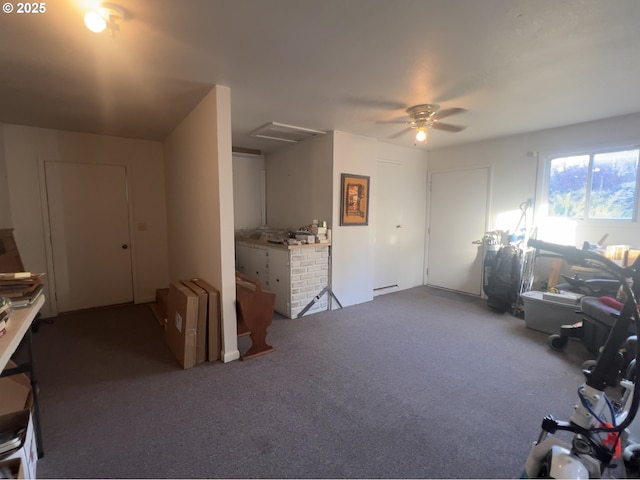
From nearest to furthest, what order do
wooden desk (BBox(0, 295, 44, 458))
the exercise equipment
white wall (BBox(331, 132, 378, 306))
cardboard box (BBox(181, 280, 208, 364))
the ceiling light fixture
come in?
the exercise equipment
wooden desk (BBox(0, 295, 44, 458))
the ceiling light fixture
cardboard box (BBox(181, 280, 208, 364))
white wall (BBox(331, 132, 378, 306))

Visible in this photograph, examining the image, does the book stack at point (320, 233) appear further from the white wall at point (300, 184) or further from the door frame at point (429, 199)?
the door frame at point (429, 199)

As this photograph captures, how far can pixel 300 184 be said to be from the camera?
466cm

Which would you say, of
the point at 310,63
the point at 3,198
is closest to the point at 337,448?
the point at 310,63

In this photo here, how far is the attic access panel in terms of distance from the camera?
149 inches

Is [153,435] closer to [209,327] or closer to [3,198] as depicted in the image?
[209,327]

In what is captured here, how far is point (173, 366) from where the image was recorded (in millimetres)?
2693

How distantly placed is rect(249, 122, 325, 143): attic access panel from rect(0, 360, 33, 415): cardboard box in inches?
127

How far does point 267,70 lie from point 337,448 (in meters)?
2.68

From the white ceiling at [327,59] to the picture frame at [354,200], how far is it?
968 mm

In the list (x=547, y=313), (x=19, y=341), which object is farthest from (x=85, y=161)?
(x=547, y=313)

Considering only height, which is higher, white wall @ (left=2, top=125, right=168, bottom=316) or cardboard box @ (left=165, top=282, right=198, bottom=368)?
white wall @ (left=2, top=125, right=168, bottom=316)

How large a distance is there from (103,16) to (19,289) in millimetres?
1613

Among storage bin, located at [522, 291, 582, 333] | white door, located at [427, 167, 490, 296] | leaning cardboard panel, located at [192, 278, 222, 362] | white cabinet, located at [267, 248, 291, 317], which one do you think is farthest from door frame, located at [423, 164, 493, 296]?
leaning cardboard panel, located at [192, 278, 222, 362]

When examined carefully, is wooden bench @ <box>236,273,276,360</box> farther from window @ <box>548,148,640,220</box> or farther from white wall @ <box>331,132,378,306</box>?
window @ <box>548,148,640,220</box>
